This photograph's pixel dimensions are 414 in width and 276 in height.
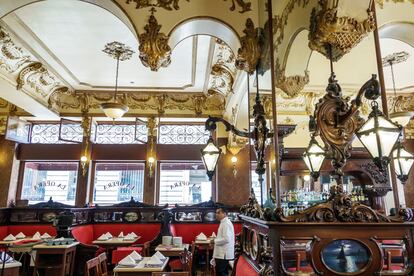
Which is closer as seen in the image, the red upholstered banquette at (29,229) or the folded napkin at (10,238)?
the folded napkin at (10,238)

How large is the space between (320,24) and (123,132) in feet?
29.2

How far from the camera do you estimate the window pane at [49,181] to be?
382 inches

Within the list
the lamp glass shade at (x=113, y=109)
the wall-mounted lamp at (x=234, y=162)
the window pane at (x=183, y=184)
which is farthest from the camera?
the window pane at (x=183, y=184)

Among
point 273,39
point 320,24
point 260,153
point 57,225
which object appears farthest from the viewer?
point 57,225

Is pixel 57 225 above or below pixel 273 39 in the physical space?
below

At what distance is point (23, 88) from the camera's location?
24.6 ft

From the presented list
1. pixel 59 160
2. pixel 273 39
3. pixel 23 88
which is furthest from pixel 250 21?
pixel 59 160

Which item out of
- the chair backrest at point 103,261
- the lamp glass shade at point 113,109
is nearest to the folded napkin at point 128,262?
the chair backrest at point 103,261

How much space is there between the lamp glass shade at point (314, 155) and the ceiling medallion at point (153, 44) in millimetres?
1802

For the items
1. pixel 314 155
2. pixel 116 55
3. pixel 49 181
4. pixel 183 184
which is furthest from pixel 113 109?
pixel 314 155

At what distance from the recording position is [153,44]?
3.13 meters

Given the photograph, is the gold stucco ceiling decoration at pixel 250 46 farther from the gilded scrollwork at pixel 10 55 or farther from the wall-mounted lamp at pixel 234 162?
the wall-mounted lamp at pixel 234 162

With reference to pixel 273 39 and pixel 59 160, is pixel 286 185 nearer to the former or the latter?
pixel 273 39

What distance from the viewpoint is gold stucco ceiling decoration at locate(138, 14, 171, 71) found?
3.12 meters
